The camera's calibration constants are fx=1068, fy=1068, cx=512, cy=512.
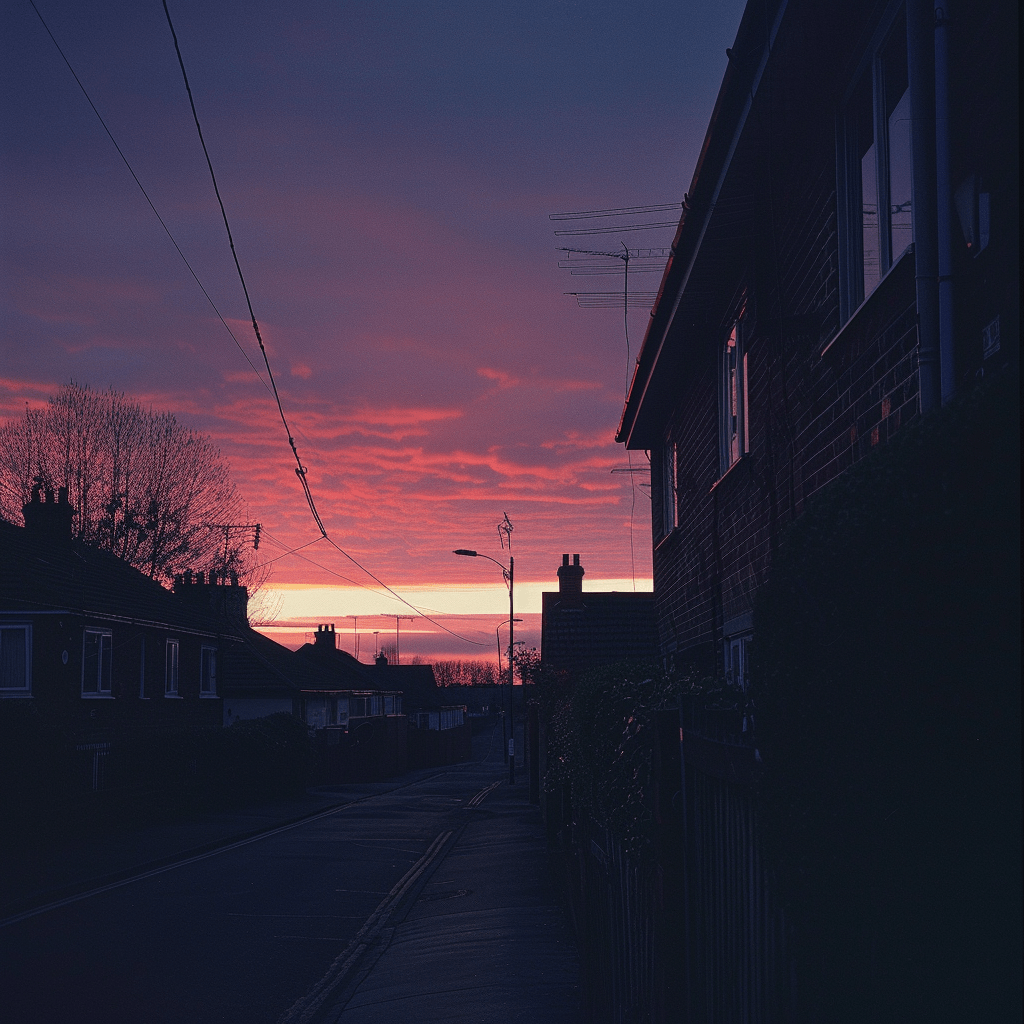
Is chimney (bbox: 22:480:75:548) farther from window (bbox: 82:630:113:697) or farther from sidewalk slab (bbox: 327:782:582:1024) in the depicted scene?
sidewalk slab (bbox: 327:782:582:1024)

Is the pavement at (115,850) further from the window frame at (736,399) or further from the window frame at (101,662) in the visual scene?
the window frame at (736,399)

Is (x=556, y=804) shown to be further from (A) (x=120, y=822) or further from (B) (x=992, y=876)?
(A) (x=120, y=822)

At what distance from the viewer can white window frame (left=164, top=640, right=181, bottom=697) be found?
2988 cm

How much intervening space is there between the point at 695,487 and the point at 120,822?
59.6 feet

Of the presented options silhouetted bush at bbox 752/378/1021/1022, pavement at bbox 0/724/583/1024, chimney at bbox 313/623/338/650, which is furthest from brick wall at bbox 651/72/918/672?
chimney at bbox 313/623/338/650

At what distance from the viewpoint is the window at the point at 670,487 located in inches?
491

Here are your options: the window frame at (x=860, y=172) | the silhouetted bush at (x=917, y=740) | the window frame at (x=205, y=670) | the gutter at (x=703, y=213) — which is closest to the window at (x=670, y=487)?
the gutter at (x=703, y=213)

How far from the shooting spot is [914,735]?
2311mm

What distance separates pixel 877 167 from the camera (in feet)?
17.5

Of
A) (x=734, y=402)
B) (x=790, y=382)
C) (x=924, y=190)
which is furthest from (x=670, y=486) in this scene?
(x=924, y=190)

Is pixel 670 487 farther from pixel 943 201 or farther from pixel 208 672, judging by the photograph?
pixel 208 672

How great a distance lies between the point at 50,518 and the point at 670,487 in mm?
22163

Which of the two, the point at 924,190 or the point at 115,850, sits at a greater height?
the point at 924,190

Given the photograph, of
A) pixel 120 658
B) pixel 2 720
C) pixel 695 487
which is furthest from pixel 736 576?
pixel 120 658
